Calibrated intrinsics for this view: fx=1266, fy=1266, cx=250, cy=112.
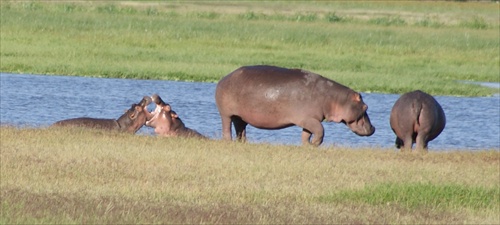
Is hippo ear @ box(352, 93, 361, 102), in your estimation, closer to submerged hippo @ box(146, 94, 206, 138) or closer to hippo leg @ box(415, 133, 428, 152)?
hippo leg @ box(415, 133, 428, 152)

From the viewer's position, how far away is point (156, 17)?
3631cm

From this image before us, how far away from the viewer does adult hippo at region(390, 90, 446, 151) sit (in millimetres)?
13859

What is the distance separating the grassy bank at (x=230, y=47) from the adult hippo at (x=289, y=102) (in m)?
8.90

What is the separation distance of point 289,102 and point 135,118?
5.70ft

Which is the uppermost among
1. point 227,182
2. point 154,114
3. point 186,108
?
point 227,182

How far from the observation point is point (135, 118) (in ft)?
46.1

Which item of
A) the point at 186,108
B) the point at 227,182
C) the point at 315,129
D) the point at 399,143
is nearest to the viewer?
the point at 227,182

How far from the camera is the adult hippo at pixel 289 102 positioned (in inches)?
540

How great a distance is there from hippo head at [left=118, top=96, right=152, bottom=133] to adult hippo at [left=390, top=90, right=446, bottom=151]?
2.75 meters

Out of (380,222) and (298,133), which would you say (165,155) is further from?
(298,133)

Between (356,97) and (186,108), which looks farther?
(186,108)

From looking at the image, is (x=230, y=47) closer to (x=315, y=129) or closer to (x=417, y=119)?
(x=417, y=119)

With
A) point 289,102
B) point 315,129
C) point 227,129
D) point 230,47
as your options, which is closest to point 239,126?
point 227,129

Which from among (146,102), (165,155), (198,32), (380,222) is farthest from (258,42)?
(380,222)
